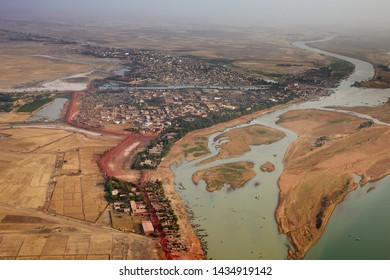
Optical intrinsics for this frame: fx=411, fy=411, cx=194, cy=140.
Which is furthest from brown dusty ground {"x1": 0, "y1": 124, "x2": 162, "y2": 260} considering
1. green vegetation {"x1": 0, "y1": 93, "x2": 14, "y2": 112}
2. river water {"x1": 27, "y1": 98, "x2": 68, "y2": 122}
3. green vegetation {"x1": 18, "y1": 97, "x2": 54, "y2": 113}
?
green vegetation {"x1": 0, "y1": 93, "x2": 14, "y2": 112}

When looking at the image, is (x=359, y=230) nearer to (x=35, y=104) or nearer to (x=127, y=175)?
(x=127, y=175)

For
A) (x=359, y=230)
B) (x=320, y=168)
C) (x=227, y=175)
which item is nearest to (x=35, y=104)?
(x=227, y=175)

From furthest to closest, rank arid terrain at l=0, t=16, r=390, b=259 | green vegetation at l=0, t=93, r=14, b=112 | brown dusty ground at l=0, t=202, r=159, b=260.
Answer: green vegetation at l=0, t=93, r=14, b=112, arid terrain at l=0, t=16, r=390, b=259, brown dusty ground at l=0, t=202, r=159, b=260

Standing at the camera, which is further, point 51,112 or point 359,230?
point 51,112

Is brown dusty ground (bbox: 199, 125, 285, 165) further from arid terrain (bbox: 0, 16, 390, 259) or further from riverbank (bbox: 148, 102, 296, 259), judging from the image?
riverbank (bbox: 148, 102, 296, 259)

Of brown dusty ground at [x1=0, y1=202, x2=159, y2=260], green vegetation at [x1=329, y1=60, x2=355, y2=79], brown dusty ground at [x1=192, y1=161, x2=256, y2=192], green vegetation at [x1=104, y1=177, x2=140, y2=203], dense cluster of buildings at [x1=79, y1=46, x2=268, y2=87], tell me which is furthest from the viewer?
green vegetation at [x1=329, y1=60, x2=355, y2=79]

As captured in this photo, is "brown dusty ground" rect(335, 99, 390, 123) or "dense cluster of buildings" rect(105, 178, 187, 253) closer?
"dense cluster of buildings" rect(105, 178, 187, 253)

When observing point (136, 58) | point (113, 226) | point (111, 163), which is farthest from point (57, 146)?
point (136, 58)
